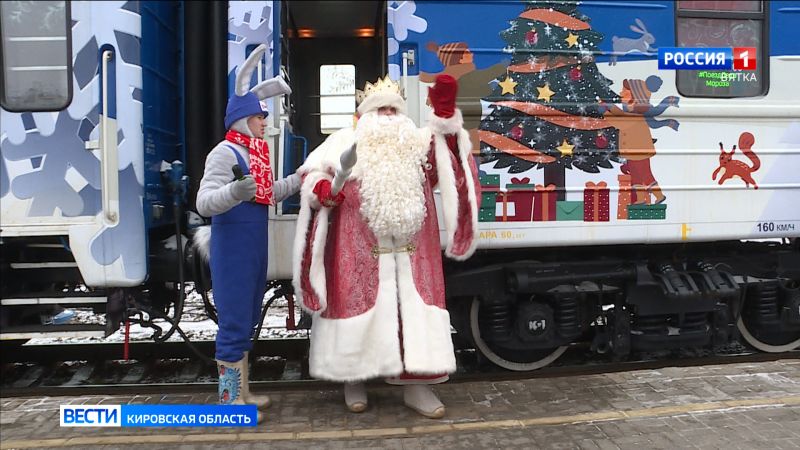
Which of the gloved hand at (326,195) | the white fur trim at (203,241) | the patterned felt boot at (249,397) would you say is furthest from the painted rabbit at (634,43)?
the patterned felt boot at (249,397)

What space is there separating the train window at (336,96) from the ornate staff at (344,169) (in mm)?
2193

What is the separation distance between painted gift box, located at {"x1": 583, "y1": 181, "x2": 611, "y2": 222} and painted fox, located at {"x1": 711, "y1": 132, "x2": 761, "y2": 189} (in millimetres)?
762

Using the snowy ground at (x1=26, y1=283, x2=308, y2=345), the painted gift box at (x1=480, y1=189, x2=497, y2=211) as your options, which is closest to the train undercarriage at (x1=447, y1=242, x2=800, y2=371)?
the painted gift box at (x1=480, y1=189, x2=497, y2=211)

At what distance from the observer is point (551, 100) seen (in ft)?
13.3

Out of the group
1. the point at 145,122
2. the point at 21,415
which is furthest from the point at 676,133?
the point at 21,415

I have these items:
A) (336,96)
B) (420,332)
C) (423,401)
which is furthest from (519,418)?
(336,96)

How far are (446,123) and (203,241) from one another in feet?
5.52

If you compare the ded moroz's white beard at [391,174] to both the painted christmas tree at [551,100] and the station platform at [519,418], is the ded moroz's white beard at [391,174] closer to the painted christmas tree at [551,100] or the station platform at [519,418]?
the painted christmas tree at [551,100]

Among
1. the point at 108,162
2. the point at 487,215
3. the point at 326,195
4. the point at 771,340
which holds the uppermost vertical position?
the point at 108,162

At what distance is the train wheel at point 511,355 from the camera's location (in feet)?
14.9

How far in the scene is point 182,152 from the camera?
4.58 meters

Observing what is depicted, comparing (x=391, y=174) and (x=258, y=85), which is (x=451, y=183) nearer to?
(x=391, y=174)

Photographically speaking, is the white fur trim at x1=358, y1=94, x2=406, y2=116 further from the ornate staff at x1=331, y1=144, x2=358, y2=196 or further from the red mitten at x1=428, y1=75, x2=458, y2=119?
the ornate staff at x1=331, y1=144, x2=358, y2=196

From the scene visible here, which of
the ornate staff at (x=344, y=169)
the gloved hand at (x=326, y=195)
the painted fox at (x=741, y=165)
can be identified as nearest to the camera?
the ornate staff at (x=344, y=169)
